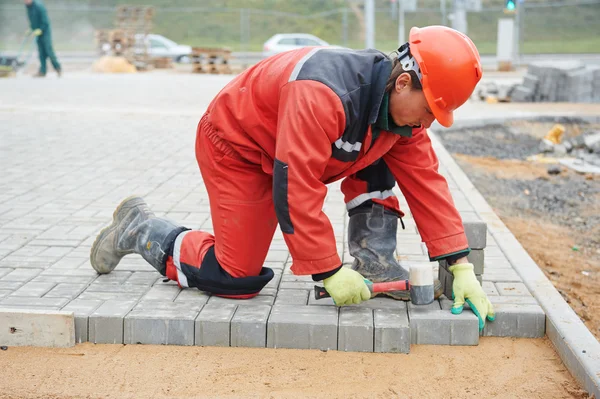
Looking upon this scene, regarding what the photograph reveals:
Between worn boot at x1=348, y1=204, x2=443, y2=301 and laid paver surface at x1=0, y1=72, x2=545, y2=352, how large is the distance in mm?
207

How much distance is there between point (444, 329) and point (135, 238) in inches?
65.5

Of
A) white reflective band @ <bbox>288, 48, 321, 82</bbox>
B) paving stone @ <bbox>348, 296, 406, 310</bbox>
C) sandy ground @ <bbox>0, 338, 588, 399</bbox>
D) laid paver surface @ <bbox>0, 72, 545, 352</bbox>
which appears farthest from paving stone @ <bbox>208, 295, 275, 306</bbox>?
white reflective band @ <bbox>288, 48, 321, 82</bbox>

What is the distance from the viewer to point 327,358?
3.36m

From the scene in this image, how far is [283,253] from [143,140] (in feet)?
15.7

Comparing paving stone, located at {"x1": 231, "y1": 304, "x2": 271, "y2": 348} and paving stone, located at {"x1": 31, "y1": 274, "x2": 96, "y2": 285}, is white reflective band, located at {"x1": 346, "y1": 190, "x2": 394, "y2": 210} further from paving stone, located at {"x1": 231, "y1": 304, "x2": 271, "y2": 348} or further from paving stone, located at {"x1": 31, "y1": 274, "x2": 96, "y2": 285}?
paving stone, located at {"x1": 31, "y1": 274, "x2": 96, "y2": 285}

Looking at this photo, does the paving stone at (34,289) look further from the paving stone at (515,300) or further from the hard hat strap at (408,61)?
the paving stone at (515,300)

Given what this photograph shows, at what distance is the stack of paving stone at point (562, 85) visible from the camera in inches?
582

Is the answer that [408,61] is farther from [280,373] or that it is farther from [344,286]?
[280,373]

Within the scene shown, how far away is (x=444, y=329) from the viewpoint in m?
3.50

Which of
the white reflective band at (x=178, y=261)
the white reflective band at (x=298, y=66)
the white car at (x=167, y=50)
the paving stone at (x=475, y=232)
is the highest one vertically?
the white reflective band at (x=298, y=66)

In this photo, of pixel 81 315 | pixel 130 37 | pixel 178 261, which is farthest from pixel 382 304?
pixel 130 37

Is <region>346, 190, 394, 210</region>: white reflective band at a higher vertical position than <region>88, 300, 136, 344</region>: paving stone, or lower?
higher

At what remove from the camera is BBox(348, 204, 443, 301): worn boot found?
3.90m

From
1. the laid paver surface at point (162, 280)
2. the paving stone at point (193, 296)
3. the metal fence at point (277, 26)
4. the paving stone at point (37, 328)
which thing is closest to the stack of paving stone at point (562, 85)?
the laid paver surface at point (162, 280)
